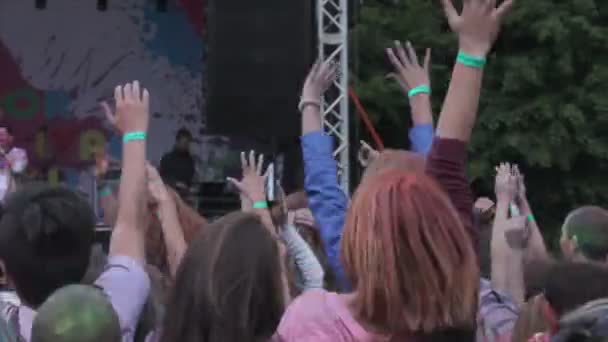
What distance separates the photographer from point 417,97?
3320 mm

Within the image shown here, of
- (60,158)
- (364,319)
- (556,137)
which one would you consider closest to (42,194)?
(364,319)

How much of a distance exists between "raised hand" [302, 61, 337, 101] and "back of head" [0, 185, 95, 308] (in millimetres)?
1158

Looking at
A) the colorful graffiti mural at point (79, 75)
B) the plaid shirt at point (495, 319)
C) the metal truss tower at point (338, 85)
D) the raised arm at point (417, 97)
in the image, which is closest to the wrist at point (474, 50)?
the raised arm at point (417, 97)

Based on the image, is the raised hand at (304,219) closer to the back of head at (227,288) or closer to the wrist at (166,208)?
the wrist at (166,208)

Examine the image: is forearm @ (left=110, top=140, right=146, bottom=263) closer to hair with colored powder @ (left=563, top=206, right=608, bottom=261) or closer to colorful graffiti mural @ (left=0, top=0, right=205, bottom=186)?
hair with colored powder @ (left=563, top=206, right=608, bottom=261)

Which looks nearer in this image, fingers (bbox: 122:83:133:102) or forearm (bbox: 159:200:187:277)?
fingers (bbox: 122:83:133:102)

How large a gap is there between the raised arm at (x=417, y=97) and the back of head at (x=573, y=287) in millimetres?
557

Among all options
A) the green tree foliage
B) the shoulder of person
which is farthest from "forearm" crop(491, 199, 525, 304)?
the green tree foliage

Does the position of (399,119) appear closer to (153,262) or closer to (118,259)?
(153,262)

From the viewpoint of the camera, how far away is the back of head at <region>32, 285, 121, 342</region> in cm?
200

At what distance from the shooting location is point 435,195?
2096 mm

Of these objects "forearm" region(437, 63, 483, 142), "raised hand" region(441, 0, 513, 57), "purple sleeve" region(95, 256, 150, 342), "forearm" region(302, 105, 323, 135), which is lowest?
"purple sleeve" region(95, 256, 150, 342)

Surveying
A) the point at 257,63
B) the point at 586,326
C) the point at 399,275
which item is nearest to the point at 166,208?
the point at 399,275

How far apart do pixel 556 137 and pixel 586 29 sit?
1.17 meters
